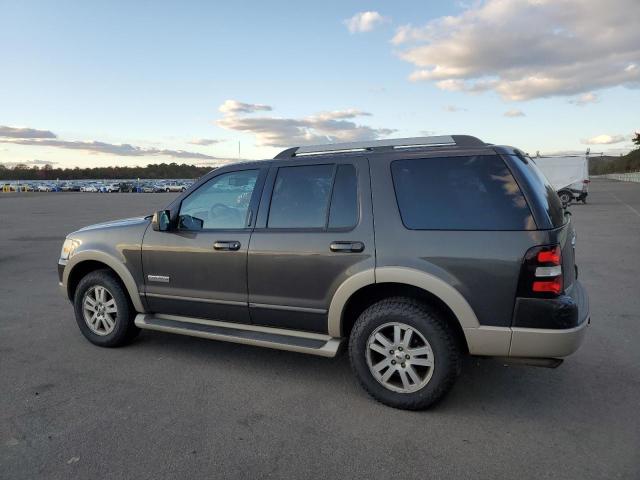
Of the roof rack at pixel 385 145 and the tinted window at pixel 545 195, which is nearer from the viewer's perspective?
the tinted window at pixel 545 195

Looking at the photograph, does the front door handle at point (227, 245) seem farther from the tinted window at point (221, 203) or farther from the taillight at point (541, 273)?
the taillight at point (541, 273)

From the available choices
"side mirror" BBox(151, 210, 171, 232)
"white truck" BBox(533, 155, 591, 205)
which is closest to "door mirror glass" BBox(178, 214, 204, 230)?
"side mirror" BBox(151, 210, 171, 232)

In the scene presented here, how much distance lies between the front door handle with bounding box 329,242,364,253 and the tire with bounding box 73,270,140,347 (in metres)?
2.30

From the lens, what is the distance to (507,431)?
3.29m

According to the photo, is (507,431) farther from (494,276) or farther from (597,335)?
(597,335)

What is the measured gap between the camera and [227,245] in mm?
4195

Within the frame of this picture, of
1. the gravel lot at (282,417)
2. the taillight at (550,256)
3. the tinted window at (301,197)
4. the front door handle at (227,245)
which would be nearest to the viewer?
the gravel lot at (282,417)

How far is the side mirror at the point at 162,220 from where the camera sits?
4.43m

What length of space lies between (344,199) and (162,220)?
5.50 ft

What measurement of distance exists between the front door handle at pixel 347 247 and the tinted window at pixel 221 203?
907 millimetres

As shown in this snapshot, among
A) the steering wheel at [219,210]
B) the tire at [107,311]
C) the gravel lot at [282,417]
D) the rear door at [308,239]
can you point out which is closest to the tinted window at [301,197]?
the rear door at [308,239]

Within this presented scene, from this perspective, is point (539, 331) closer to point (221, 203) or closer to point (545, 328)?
point (545, 328)

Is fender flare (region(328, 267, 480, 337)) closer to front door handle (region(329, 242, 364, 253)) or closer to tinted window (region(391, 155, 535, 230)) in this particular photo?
front door handle (region(329, 242, 364, 253))

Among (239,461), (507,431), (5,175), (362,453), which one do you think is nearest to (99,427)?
(239,461)
